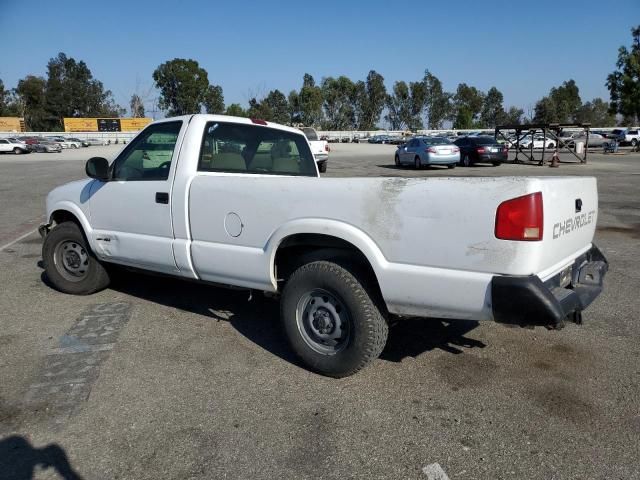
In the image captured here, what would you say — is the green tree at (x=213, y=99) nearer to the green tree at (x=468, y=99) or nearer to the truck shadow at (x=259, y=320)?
the green tree at (x=468, y=99)

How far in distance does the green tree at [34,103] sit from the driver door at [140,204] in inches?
4562

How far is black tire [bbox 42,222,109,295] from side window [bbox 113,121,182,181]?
38.1 inches

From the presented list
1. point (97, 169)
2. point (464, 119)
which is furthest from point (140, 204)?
point (464, 119)

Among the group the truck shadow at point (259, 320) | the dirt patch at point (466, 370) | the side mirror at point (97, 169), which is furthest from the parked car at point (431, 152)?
the dirt patch at point (466, 370)

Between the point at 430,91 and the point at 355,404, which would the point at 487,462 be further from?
the point at 430,91

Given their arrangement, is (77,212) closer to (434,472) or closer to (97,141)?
(434,472)

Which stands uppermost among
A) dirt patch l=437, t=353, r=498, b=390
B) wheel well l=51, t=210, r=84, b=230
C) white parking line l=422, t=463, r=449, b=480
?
wheel well l=51, t=210, r=84, b=230

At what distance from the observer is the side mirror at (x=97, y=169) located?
476cm

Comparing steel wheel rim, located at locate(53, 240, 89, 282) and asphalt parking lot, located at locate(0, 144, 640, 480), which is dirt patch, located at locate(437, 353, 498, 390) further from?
steel wheel rim, located at locate(53, 240, 89, 282)

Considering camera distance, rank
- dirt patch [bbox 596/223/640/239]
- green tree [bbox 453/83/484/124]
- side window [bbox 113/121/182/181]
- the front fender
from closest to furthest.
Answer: side window [bbox 113/121/182/181], the front fender, dirt patch [bbox 596/223/640/239], green tree [bbox 453/83/484/124]

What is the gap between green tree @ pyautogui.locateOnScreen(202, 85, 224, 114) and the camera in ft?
333

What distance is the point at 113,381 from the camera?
3.59m

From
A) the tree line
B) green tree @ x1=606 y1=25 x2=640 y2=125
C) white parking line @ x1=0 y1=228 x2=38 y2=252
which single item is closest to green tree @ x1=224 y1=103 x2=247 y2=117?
the tree line

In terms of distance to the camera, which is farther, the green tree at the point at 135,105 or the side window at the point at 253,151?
the green tree at the point at 135,105
